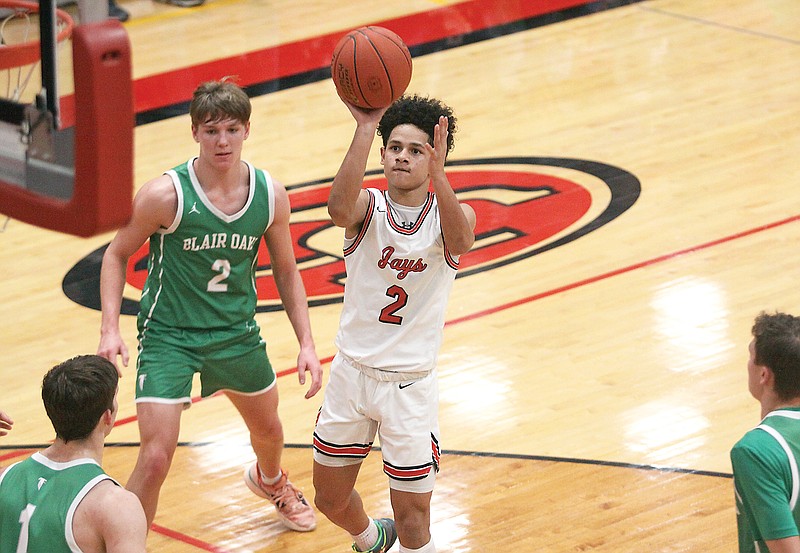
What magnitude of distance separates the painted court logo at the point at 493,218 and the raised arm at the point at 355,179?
3.45 metres

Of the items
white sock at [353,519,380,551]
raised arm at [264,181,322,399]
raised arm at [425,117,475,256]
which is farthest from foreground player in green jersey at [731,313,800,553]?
raised arm at [264,181,322,399]

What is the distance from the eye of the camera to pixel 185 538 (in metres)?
5.87


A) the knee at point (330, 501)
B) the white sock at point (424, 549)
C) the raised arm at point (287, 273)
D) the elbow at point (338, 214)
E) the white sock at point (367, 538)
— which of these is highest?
the elbow at point (338, 214)

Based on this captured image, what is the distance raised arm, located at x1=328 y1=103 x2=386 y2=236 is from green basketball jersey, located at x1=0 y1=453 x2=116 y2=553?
145 cm

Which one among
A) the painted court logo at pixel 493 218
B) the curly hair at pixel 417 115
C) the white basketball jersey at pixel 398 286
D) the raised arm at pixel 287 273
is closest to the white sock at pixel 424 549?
the white basketball jersey at pixel 398 286

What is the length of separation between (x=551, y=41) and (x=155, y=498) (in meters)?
9.17

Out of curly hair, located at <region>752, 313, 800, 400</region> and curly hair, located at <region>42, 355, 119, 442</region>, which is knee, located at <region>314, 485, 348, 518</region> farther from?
curly hair, located at <region>752, 313, 800, 400</region>

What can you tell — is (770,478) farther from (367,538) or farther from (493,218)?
(493,218)

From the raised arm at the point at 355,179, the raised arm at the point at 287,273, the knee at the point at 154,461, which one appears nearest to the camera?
the raised arm at the point at 355,179

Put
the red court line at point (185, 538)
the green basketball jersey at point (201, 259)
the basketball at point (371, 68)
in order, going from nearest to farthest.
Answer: the basketball at point (371, 68) < the green basketball jersey at point (201, 259) < the red court line at point (185, 538)

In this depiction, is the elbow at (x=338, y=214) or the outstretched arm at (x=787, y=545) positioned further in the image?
the elbow at (x=338, y=214)

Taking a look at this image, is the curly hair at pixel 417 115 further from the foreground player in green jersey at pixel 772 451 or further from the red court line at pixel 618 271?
the red court line at pixel 618 271

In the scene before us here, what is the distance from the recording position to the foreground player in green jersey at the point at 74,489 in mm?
3680

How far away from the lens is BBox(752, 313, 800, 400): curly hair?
3.85m
